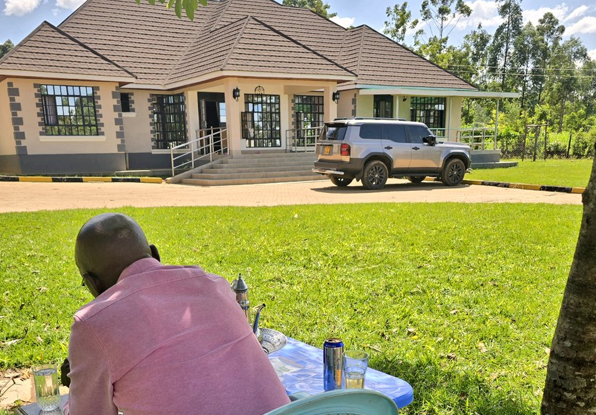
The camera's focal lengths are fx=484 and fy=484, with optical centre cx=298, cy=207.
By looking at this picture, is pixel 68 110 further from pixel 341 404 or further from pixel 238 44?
pixel 341 404

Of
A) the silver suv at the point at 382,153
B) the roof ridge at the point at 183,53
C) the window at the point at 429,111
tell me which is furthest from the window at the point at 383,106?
the roof ridge at the point at 183,53

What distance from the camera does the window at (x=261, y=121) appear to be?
2086 cm

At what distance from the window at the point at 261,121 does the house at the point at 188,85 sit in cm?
4

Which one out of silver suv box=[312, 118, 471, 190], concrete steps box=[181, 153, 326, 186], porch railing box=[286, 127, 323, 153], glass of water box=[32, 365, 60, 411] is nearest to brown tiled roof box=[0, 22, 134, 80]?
concrete steps box=[181, 153, 326, 186]

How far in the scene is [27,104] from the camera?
17453 millimetres

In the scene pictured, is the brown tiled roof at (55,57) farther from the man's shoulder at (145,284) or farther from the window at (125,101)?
the man's shoulder at (145,284)

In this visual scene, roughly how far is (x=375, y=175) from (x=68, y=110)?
11.9 meters

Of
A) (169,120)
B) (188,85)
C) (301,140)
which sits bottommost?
(301,140)

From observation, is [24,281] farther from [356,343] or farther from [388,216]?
[388,216]

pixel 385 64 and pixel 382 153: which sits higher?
pixel 385 64

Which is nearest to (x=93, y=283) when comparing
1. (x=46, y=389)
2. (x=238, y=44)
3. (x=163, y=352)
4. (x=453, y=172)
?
(x=163, y=352)

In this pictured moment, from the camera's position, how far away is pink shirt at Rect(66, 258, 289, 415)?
140 cm

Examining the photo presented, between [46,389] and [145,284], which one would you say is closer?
[145,284]

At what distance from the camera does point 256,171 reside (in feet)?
56.0
